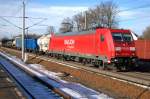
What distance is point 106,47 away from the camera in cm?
2859

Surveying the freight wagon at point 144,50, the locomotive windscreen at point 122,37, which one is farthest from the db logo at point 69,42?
the locomotive windscreen at point 122,37

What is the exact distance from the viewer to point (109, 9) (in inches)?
3684

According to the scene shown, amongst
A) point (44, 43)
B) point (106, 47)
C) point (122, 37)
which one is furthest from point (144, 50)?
point (44, 43)

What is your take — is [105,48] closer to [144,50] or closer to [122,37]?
[122,37]

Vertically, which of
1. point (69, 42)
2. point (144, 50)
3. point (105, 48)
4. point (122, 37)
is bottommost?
point (144, 50)

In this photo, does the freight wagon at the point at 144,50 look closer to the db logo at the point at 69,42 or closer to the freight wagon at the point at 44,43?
the db logo at the point at 69,42

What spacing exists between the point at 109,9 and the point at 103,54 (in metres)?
65.5

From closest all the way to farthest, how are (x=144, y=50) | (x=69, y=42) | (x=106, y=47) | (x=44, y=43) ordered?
1. (x=106, y=47)
2. (x=144, y=50)
3. (x=69, y=42)
4. (x=44, y=43)

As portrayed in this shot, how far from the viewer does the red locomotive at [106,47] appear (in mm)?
27828

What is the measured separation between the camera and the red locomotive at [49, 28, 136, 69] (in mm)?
27828

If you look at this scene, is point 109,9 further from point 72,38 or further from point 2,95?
point 2,95

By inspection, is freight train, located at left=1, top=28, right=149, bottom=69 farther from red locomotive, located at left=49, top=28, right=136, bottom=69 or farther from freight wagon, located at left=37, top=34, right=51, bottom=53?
freight wagon, located at left=37, top=34, right=51, bottom=53

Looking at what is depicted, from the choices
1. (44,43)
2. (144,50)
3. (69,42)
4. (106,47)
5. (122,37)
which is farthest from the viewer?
(44,43)

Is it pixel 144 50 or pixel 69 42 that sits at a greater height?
pixel 69 42
